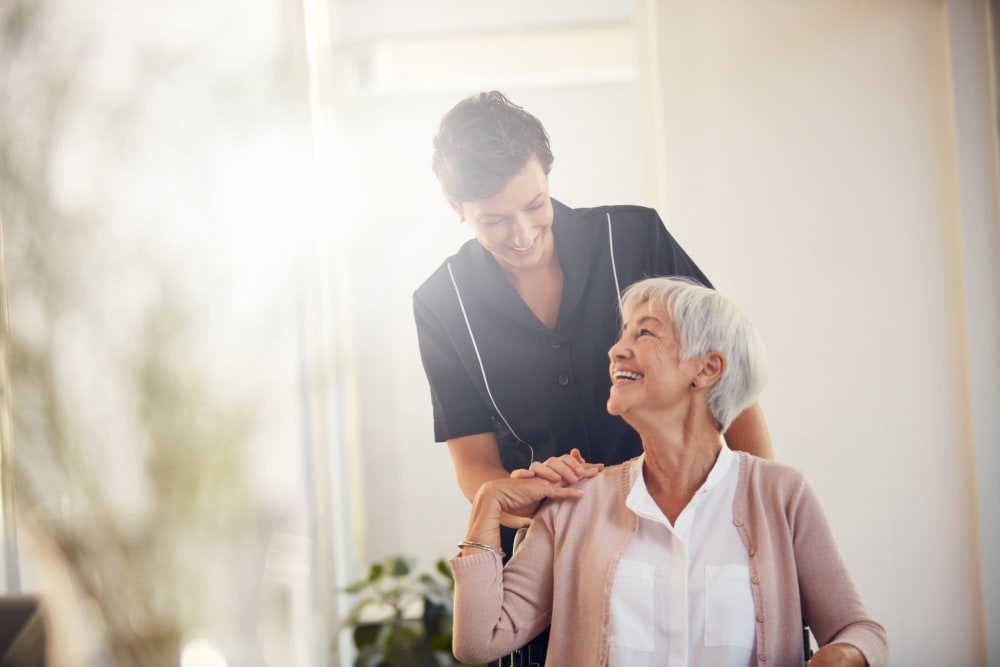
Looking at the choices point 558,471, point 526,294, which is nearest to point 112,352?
point 526,294

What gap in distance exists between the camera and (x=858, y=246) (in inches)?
74.5

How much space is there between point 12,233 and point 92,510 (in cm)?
77

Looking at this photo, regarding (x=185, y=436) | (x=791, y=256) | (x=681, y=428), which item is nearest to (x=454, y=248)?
(x=681, y=428)

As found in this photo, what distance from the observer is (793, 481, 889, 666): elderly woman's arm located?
1.62 m

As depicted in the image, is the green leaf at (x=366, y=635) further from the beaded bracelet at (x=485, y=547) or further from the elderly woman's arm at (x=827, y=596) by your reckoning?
the elderly woman's arm at (x=827, y=596)

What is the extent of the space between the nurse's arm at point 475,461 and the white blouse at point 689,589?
0.33m

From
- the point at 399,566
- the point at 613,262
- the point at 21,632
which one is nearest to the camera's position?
the point at 613,262

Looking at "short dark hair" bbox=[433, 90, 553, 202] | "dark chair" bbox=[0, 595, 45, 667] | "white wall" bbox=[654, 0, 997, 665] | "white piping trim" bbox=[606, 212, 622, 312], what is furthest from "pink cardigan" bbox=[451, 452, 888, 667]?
"dark chair" bbox=[0, 595, 45, 667]

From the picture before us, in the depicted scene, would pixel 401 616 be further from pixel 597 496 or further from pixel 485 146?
pixel 485 146

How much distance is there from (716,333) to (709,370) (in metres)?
0.08

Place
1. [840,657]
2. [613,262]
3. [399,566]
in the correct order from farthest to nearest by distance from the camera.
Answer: [399,566]
[613,262]
[840,657]

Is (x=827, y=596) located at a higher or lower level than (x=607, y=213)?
lower

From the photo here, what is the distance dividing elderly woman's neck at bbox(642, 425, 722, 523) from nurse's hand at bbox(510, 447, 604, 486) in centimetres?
13

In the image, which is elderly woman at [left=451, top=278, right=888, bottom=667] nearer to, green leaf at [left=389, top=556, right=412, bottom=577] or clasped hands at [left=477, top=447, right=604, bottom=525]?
clasped hands at [left=477, top=447, right=604, bottom=525]
